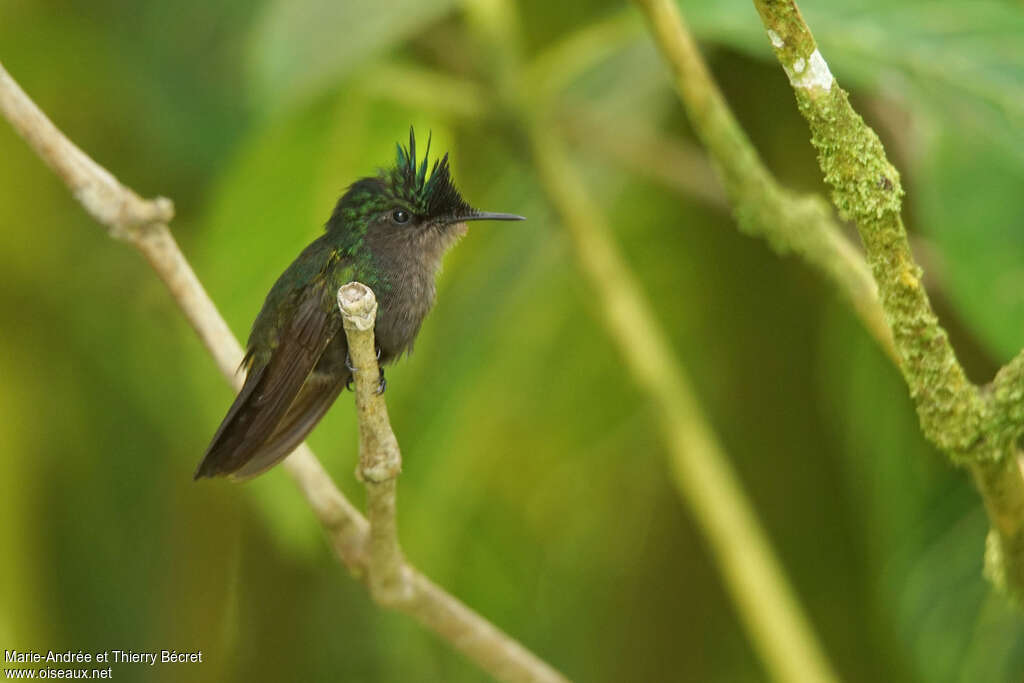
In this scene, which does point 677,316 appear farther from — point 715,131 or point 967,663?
point 715,131

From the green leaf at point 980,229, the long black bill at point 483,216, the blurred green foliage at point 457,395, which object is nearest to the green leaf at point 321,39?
the blurred green foliage at point 457,395

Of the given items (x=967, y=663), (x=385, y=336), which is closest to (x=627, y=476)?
(x=967, y=663)

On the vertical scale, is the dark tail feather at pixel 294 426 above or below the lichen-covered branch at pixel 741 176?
below

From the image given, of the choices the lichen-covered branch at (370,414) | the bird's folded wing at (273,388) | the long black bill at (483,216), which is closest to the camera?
the lichen-covered branch at (370,414)

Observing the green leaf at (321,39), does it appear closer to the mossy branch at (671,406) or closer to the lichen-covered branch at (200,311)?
the mossy branch at (671,406)

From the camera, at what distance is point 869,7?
182cm

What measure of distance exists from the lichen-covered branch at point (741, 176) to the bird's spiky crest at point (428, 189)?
263mm

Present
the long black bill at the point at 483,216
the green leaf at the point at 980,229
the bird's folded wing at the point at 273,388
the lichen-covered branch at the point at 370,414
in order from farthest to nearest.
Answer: the green leaf at the point at 980,229
the long black bill at the point at 483,216
the bird's folded wing at the point at 273,388
the lichen-covered branch at the point at 370,414

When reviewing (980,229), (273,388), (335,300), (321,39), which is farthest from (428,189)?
(980,229)

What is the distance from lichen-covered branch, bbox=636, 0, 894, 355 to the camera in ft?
4.10

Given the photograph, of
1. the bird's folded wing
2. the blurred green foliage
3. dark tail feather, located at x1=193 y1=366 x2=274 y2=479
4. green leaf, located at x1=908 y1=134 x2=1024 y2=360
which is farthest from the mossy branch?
dark tail feather, located at x1=193 y1=366 x2=274 y2=479

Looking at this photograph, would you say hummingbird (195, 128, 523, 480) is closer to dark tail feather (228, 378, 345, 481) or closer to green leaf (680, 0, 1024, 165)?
dark tail feather (228, 378, 345, 481)

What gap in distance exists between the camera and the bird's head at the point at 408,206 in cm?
136

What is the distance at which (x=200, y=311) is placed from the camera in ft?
4.00
